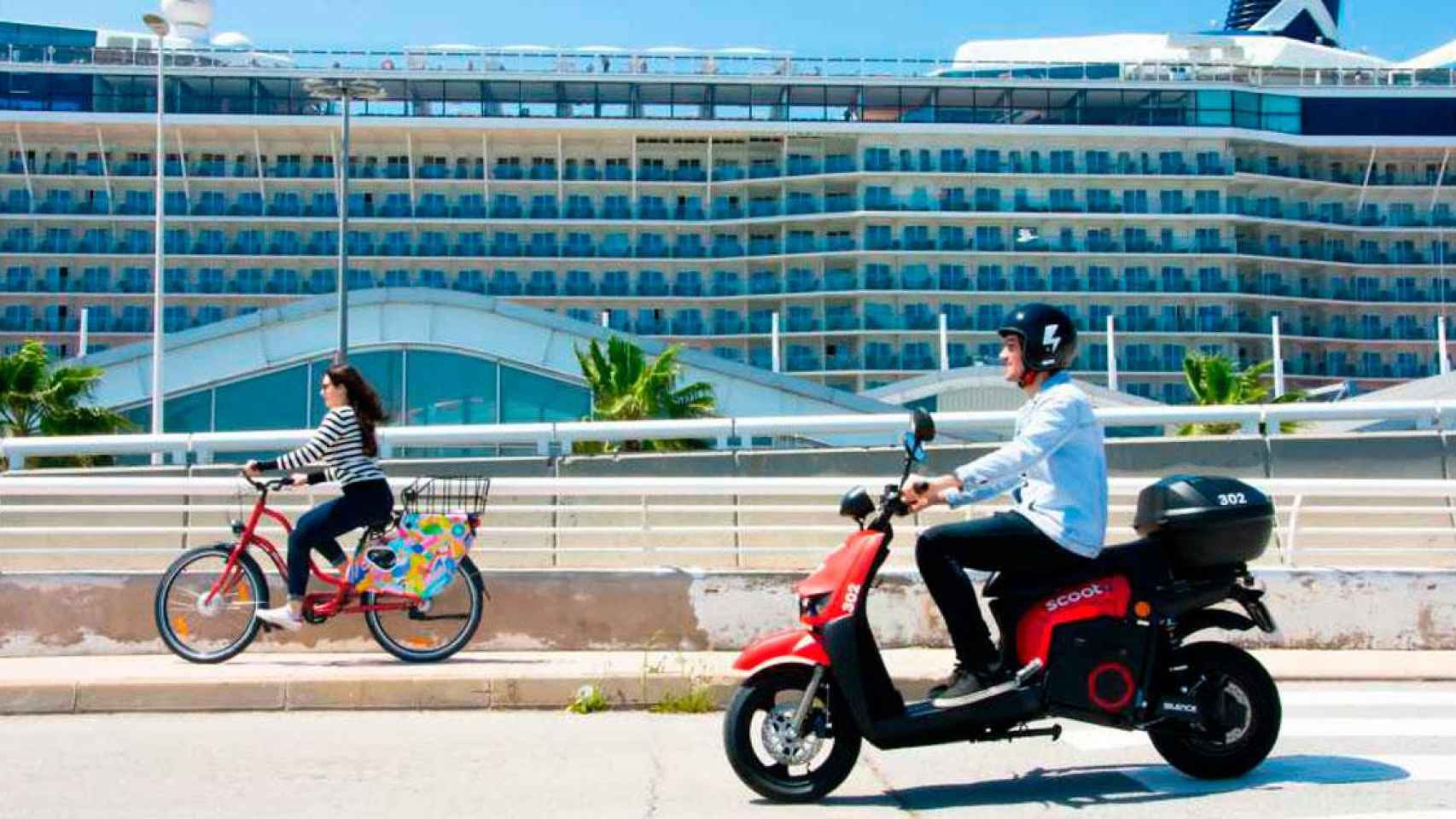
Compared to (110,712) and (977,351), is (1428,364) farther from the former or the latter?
(110,712)

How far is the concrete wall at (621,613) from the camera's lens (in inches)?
400

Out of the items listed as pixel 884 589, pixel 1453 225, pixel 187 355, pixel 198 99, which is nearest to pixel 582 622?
pixel 884 589

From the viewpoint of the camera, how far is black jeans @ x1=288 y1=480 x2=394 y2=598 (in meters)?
9.38

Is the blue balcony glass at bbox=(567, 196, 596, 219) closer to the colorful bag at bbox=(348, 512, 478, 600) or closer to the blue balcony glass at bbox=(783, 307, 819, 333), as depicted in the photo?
the blue balcony glass at bbox=(783, 307, 819, 333)

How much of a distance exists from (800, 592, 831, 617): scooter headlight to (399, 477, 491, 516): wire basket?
154 inches

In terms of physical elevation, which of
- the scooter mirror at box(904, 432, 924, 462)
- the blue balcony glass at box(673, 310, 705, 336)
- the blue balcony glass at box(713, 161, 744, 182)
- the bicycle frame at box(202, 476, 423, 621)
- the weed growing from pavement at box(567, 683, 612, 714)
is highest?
the blue balcony glass at box(713, 161, 744, 182)

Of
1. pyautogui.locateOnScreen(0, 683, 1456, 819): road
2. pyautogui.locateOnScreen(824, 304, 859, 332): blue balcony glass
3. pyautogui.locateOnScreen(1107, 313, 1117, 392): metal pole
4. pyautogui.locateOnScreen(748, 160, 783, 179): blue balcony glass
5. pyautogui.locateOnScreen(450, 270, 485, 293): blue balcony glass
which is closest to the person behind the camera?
pyautogui.locateOnScreen(0, 683, 1456, 819): road

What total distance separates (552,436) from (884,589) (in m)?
10.1

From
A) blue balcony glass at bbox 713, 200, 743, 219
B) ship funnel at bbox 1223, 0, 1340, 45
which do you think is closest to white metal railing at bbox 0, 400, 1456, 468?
blue balcony glass at bbox 713, 200, 743, 219

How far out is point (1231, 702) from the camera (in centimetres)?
666

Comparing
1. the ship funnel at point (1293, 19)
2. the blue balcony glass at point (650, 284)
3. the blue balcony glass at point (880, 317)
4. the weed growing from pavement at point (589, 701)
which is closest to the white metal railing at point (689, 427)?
the weed growing from pavement at point (589, 701)

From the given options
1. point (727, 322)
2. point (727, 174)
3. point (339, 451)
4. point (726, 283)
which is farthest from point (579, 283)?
point (339, 451)

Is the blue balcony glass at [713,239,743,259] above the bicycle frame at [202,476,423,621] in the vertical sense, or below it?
above

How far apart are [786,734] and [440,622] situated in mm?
3950
